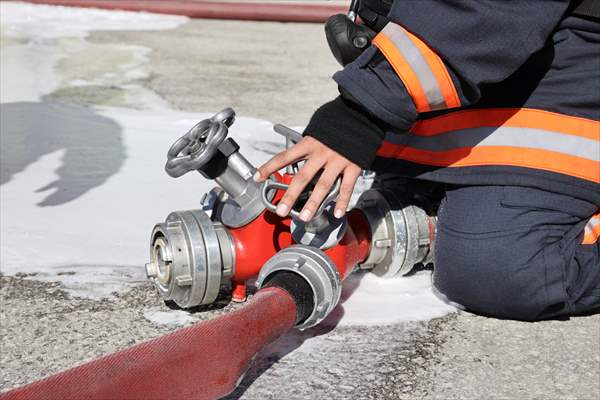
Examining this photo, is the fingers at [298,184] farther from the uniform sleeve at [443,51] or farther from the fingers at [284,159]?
the uniform sleeve at [443,51]

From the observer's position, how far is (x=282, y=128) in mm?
1566

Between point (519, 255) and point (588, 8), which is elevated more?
point (588, 8)

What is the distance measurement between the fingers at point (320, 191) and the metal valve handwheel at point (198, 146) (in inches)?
7.0

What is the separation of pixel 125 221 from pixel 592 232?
0.96 meters

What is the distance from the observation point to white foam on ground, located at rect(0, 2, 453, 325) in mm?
1603

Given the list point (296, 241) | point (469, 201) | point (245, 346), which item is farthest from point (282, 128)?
point (245, 346)

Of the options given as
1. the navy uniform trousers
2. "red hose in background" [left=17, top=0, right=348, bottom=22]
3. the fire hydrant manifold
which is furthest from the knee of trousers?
"red hose in background" [left=17, top=0, right=348, bottom=22]

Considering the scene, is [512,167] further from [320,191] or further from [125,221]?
[125,221]

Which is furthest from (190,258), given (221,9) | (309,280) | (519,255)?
(221,9)

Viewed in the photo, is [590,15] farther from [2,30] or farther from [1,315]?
[2,30]

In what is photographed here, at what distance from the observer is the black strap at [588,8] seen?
4.87 ft

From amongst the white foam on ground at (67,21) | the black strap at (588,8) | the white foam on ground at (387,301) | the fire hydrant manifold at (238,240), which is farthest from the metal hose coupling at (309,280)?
the white foam on ground at (67,21)

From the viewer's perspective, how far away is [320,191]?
138cm

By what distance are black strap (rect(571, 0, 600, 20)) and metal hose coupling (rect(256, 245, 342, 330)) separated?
60 cm
